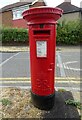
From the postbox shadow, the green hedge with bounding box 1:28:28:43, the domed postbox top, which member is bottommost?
the postbox shadow

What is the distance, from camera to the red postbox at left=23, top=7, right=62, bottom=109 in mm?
3199

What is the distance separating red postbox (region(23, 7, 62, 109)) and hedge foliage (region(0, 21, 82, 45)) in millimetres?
14511

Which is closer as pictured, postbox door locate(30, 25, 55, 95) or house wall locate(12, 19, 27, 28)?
postbox door locate(30, 25, 55, 95)

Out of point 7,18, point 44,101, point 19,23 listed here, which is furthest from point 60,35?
point 44,101

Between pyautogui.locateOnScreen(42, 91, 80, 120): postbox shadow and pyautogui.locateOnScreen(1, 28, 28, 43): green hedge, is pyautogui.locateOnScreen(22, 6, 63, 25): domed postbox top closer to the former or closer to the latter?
pyautogui.locateOnScreen(42, 91, 80, 120): postbox shadow

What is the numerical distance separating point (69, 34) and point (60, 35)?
2.76 ft

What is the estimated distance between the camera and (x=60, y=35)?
18.0 m

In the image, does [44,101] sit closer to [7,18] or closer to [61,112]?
[61,112]

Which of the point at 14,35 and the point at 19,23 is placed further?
the point at 19,23

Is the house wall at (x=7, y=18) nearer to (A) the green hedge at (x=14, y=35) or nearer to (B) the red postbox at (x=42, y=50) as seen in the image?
(A) the green hedge at (x=14, y=35)

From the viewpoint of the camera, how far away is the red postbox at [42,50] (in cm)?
320

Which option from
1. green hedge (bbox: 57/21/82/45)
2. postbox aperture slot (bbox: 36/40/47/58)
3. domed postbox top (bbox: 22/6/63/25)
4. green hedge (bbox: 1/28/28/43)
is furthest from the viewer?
green hedge (bbox: 1/28/28/43)

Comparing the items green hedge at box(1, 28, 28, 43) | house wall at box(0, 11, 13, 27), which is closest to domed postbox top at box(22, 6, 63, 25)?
green hedge at box(1, 28, 28, 43)

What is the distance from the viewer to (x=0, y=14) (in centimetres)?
3122
